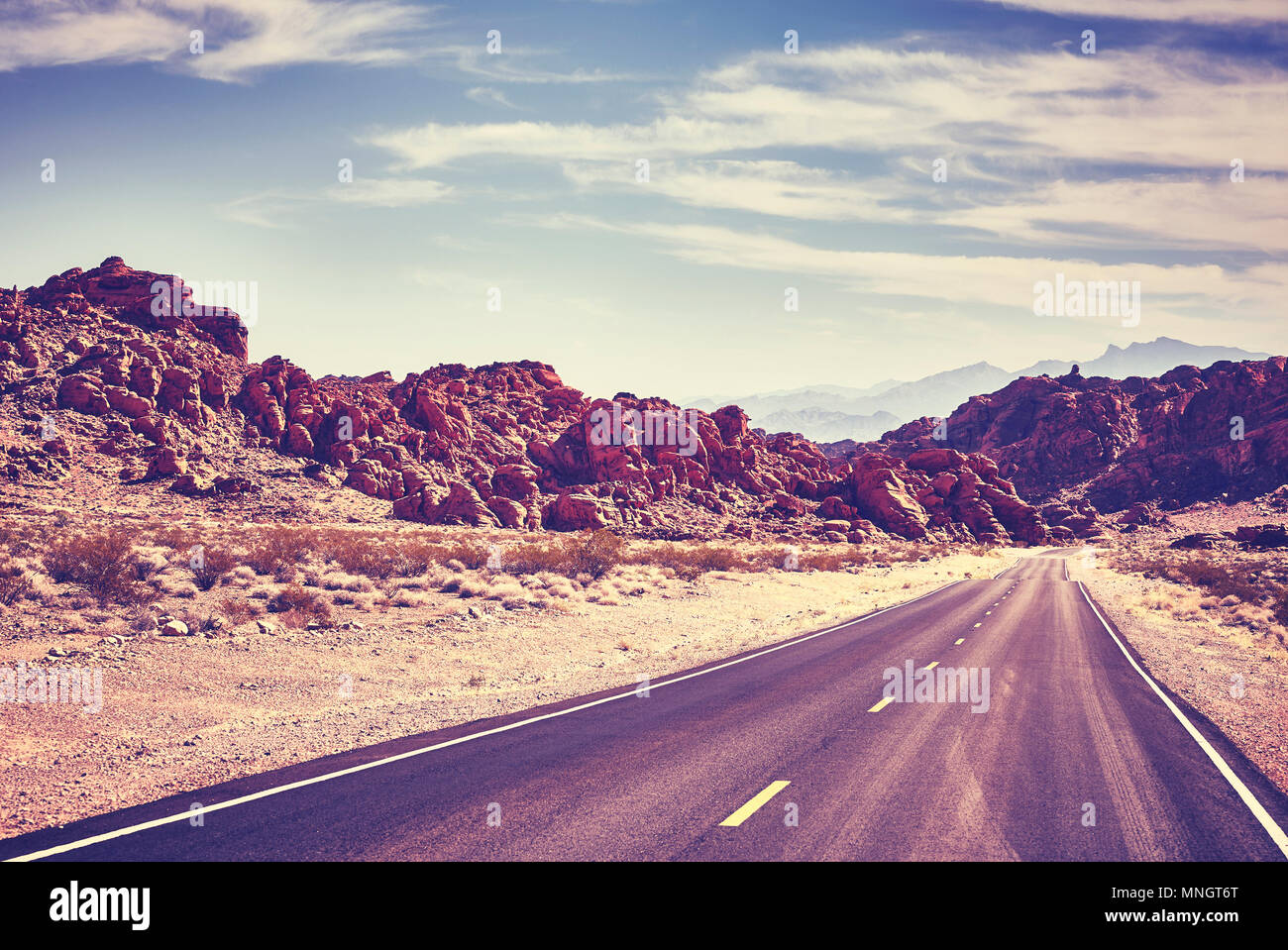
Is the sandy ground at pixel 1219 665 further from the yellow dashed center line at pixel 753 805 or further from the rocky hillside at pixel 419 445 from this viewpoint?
the rocky hillside at pixel 419 445

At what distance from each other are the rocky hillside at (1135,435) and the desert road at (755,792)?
121 metres

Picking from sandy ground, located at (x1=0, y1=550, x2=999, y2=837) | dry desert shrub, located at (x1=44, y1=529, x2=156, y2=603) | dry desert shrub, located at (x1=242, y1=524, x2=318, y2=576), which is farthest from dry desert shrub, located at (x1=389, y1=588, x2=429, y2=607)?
dry desert shrub, located at (x1=44, y1=529, x2=156, y2=603)

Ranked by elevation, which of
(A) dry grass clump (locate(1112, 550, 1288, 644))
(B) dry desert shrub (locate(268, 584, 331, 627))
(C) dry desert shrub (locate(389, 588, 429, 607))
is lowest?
(A) dry grass clump (locate(1112, 550, 1288, 644))

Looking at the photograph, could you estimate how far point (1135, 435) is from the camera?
13475 cm

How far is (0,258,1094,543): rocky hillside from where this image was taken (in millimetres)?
67000

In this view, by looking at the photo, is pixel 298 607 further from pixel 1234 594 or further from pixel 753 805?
pixel 1234 594

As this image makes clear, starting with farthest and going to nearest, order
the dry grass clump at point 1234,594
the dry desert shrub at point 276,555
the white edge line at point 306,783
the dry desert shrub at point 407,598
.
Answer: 1. the dry grass clump at point 1234,594
2. the dry desert shrub at point 276,555
3. the dry desert shrub at point 407,598
4. the white edge line at point 306,783

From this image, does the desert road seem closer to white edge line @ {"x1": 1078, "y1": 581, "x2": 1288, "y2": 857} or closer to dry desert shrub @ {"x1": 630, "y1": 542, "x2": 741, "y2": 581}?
white edge line @ {"x1": 1078, "y1": 581, "x2": 1288, "y2": 857}

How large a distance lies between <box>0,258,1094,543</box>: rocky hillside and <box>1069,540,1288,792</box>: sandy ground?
48406 millimetres

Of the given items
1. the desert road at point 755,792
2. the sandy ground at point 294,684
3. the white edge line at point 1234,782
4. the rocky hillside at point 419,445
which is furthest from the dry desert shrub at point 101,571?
the rocky hillside at point 419,445

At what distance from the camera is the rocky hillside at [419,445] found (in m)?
67.0

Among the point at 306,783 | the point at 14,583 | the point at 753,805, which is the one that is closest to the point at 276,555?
the point at 14,583

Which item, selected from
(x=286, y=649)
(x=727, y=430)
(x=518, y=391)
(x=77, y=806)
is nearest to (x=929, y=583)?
(x=286, y=649)

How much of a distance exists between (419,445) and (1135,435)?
121 metres
